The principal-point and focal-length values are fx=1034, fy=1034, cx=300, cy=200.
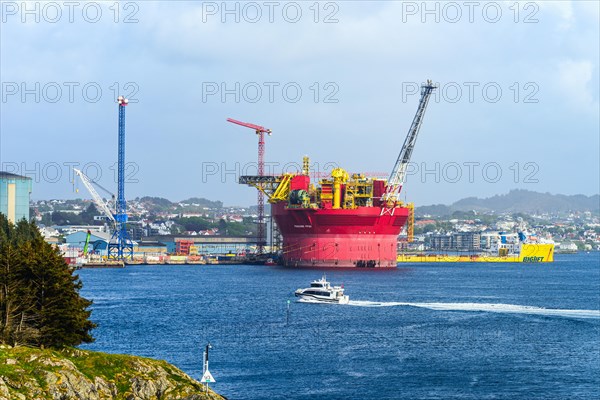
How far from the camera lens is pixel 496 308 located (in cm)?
6750

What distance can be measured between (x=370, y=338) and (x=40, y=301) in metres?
22.4

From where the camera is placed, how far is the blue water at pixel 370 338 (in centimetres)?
3962

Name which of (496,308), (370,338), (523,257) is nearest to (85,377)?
(370,338)

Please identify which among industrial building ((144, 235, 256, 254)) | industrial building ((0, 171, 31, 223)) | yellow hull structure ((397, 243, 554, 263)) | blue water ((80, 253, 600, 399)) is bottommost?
blue water ((80, 253, 600, 399))

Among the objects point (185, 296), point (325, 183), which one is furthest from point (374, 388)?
point (325, 183)

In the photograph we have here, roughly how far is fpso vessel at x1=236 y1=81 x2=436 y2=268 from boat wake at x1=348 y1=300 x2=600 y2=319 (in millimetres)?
41265

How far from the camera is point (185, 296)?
255ft

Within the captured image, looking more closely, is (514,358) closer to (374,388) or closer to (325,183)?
(374,388)

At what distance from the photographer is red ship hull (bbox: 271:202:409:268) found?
367 ft

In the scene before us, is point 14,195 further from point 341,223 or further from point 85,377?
point 85,377

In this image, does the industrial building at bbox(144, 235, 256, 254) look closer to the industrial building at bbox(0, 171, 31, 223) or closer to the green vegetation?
the industrial building at bbox(0, 171, 31, 223)

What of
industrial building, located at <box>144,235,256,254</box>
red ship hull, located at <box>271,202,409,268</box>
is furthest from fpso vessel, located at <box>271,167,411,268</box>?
industrial building, located at <box>144,235,256,254</box>

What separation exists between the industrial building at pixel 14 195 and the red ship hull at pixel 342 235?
3736 cm

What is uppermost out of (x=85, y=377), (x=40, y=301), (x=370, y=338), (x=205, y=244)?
(x=205, y=244)
